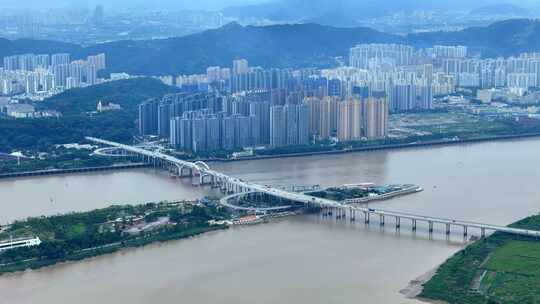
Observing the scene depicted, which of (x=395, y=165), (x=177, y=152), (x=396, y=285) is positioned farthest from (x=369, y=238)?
(x=177, y=152)

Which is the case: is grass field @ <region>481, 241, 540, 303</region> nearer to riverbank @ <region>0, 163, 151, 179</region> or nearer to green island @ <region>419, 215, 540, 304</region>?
green island @ <region>419, 215, 540, 304</region>

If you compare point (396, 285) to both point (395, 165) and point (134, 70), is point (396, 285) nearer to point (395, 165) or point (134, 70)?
point (395, 165)

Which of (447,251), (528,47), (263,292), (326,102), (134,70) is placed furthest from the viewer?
(528,47)

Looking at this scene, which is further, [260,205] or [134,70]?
[134,70]

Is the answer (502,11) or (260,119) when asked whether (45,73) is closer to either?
(260,119)

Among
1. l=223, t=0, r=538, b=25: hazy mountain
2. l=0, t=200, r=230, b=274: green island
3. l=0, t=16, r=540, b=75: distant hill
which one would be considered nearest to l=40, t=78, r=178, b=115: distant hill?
l=0, t=16, r=540, b=75: distant hill
